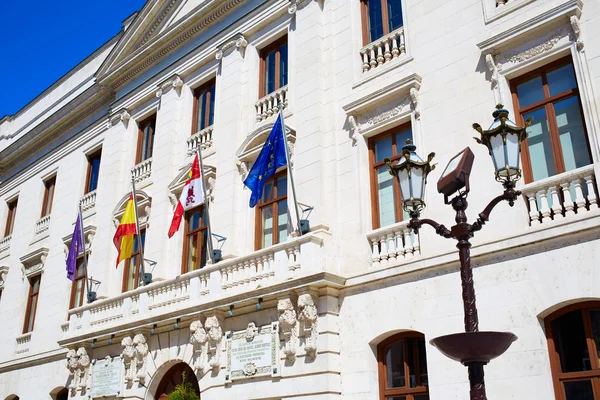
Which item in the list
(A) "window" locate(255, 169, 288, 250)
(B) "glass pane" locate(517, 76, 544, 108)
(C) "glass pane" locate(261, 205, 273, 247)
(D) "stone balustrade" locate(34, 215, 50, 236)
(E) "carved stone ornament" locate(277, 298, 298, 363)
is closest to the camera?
(B) "glass pane" locate(517, 76, 544, 108)

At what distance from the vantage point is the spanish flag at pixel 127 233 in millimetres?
17906

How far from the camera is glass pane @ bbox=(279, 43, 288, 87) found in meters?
16.9

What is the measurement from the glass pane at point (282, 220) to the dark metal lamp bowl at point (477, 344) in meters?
8.81

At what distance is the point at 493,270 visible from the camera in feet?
35.7

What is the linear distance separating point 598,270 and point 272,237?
7595 mm

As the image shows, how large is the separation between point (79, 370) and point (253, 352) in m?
7.38

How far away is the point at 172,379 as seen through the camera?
1636cm

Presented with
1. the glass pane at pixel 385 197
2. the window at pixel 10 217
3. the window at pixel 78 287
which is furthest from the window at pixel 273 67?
the window at pixel 10 217

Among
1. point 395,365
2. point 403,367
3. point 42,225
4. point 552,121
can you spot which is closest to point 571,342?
point 403,367

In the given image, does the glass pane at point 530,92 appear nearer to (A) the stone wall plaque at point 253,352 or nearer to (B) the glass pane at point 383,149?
(B) the glass pane at point 383,149

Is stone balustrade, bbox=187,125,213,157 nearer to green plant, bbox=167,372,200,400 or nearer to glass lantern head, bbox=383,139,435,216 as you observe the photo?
green plant, bbox=167,372,200,400

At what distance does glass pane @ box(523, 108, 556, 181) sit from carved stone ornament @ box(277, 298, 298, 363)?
5294mm

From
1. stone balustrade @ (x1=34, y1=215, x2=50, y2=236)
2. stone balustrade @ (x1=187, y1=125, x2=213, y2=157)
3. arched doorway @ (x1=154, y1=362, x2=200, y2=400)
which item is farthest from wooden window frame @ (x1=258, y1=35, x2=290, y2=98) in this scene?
stone balustrade @ (x1=34, y1=215, x2=50, y2=236)

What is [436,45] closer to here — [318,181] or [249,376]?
[318,181]
